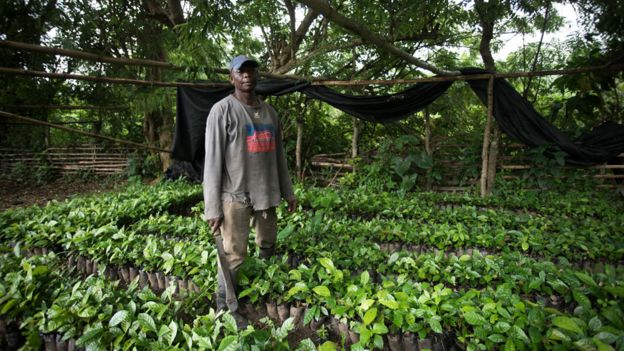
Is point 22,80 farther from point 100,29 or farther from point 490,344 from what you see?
point 490,344

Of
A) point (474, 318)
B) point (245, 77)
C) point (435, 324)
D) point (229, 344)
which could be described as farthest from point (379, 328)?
point (245, 77)

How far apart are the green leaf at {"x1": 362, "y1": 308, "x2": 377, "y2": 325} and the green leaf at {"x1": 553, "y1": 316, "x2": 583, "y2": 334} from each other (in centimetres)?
95

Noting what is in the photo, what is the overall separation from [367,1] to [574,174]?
4845mm

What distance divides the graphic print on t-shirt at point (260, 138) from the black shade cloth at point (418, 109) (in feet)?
9.57

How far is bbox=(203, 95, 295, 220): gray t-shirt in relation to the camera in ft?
7.64

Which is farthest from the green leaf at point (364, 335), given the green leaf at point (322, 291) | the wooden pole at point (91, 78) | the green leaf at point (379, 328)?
the wooden pole at point (91, 78)

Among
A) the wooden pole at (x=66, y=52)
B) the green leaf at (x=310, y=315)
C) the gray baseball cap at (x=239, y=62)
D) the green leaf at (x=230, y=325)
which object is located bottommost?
the green leaf at (x=310, y=315)

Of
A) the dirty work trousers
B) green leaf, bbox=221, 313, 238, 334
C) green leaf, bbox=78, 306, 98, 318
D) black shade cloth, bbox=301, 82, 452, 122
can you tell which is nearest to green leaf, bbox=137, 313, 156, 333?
green leaf, bbox=78, 306, 98, 318

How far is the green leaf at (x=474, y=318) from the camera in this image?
6.13 feet

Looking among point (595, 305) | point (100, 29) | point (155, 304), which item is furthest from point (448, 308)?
point (100, 29)

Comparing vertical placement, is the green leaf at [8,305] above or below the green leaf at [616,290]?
below

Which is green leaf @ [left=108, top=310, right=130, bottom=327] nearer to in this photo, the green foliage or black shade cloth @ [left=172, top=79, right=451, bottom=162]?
black shade cloth @ [left=172, top=79, right=451, bottom=162]

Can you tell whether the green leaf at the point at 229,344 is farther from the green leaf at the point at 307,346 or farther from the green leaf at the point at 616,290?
the green leaf at the point at 616,290

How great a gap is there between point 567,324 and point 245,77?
2.47 metres
